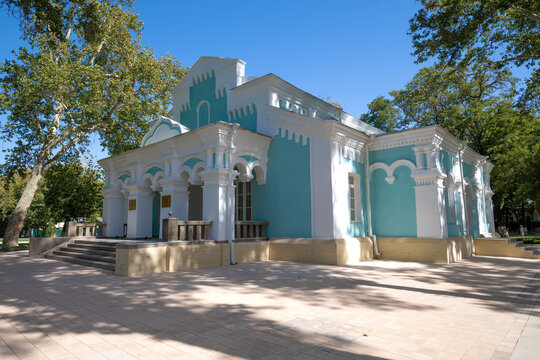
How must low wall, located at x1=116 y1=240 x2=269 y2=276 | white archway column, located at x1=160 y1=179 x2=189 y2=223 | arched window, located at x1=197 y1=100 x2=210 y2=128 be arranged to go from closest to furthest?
low wall, located at x1=116 y1=240 x2=269 y2=276, white archway column, located at x1=160 y1=179 x2=189 y2=223, arched window, located at x1=197 y1=100 x2=210 y2=128

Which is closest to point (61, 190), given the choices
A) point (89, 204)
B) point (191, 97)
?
point (89, 204)

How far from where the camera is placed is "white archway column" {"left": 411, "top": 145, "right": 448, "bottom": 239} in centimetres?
1160

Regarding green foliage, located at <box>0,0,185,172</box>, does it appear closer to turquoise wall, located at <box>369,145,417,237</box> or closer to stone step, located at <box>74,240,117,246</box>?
stone step, located at <box>74,240,117,246</box>

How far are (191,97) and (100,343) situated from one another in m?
14.0

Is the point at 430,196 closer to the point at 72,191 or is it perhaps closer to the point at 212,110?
the point at 212,110

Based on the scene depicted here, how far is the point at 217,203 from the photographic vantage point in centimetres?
1108

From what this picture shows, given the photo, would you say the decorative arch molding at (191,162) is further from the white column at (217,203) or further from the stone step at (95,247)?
the stone step at (95,247)

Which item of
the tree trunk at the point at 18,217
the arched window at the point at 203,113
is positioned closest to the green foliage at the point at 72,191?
the tree trunk at the point at 18,217

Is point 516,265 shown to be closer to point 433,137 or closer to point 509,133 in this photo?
point 433,137

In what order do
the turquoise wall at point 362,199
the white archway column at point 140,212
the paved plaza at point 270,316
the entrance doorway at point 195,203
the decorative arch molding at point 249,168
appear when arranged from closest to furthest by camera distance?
1. the paved plaza at point 270,316
2. the turquoise wall at point 362,199
3. the decorative arch molding at point 249,168
4. the white archway column at point 140,212
5. the entrance doorway at point 195,203

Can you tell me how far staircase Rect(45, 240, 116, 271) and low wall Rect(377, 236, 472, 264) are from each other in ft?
31.0

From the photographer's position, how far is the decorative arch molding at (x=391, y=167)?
12418mm

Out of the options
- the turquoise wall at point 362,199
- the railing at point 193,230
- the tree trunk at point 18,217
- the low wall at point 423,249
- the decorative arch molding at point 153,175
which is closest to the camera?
the railing at point 193,230

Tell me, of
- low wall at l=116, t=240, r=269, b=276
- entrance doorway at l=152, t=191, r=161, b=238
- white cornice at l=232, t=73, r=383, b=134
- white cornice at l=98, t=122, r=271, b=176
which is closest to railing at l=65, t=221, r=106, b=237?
entrance doorway at l=152, t=191, r=161, b=238
